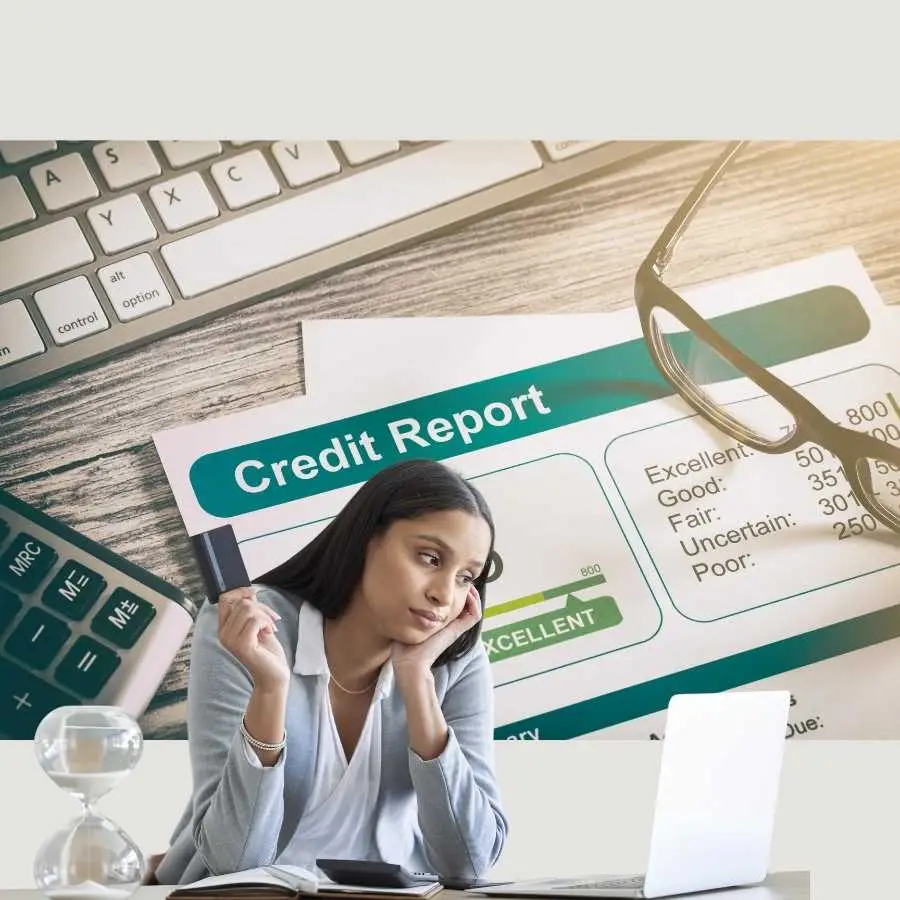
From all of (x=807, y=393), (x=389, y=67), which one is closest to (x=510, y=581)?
(x=807, y=393)

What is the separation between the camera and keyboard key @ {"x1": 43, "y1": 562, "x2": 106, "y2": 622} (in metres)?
2.01

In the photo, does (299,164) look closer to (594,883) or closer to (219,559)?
(219,559)

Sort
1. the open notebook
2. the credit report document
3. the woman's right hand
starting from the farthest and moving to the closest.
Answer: the credit report document → the woman's right hand → the open notebook

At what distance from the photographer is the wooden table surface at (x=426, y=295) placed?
2016 millimetres

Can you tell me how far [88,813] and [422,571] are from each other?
0.65 meters

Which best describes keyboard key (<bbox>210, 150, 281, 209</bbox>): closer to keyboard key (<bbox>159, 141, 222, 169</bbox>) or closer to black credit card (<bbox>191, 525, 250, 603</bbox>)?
keyboard key (<bbox>159, 141, 222, 169</bbox>)

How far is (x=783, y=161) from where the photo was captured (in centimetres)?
201

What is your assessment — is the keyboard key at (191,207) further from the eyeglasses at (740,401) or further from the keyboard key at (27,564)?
the eyeglasses at (740,401)

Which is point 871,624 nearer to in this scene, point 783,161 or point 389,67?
point 783,161

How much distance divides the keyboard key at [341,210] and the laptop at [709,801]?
39.8 inches

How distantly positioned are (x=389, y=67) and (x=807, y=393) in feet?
2.43

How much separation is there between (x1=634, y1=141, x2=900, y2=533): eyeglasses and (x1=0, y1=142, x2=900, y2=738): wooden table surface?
21 millimetres

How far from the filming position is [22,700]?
2.02m

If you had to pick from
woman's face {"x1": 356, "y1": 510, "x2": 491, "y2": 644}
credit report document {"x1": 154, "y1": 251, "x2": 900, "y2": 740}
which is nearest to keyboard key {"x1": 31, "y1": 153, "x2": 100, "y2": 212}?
credit report document {"x1": 154, "y1": 251, "x2": 900, "y2": 740}
